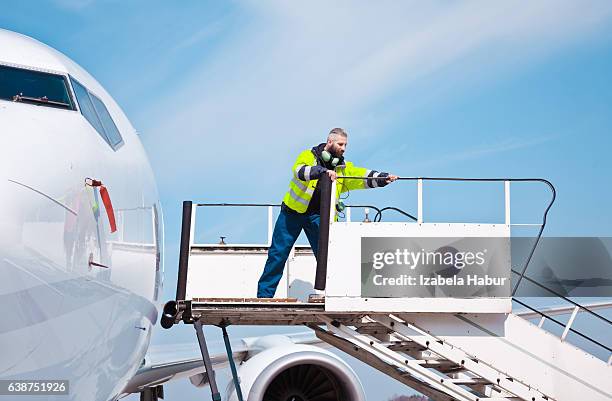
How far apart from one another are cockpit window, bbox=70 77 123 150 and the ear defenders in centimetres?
240

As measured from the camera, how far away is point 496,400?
7.88 metres

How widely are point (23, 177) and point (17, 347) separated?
31.1 inches

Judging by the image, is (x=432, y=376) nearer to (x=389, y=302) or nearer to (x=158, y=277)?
(x=389, y=302)

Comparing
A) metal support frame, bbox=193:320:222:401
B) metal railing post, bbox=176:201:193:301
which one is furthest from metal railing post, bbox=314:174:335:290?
metal railing post, bbox=176:201:193:301

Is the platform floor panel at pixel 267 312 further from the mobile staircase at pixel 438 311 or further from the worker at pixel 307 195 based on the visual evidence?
the worker at pixel 307 195

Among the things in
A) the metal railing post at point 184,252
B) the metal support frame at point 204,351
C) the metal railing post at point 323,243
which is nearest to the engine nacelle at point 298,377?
the metal support frame at point 204,351

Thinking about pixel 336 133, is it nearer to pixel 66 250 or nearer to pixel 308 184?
pixel 308 184

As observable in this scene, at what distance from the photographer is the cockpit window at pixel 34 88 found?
17.5 feet

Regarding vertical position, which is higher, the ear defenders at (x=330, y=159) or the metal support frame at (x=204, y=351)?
the ear defenders at (x=330, y=159)

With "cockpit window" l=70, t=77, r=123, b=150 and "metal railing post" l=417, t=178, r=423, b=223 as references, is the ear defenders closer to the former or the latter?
"metal railing post" l=417, t=178, r=423, b=223

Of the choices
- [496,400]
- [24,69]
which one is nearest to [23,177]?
[24,69]

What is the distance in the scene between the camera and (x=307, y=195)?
845cm

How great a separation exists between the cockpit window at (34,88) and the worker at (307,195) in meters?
2.81

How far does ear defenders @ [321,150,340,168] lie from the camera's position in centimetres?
828
